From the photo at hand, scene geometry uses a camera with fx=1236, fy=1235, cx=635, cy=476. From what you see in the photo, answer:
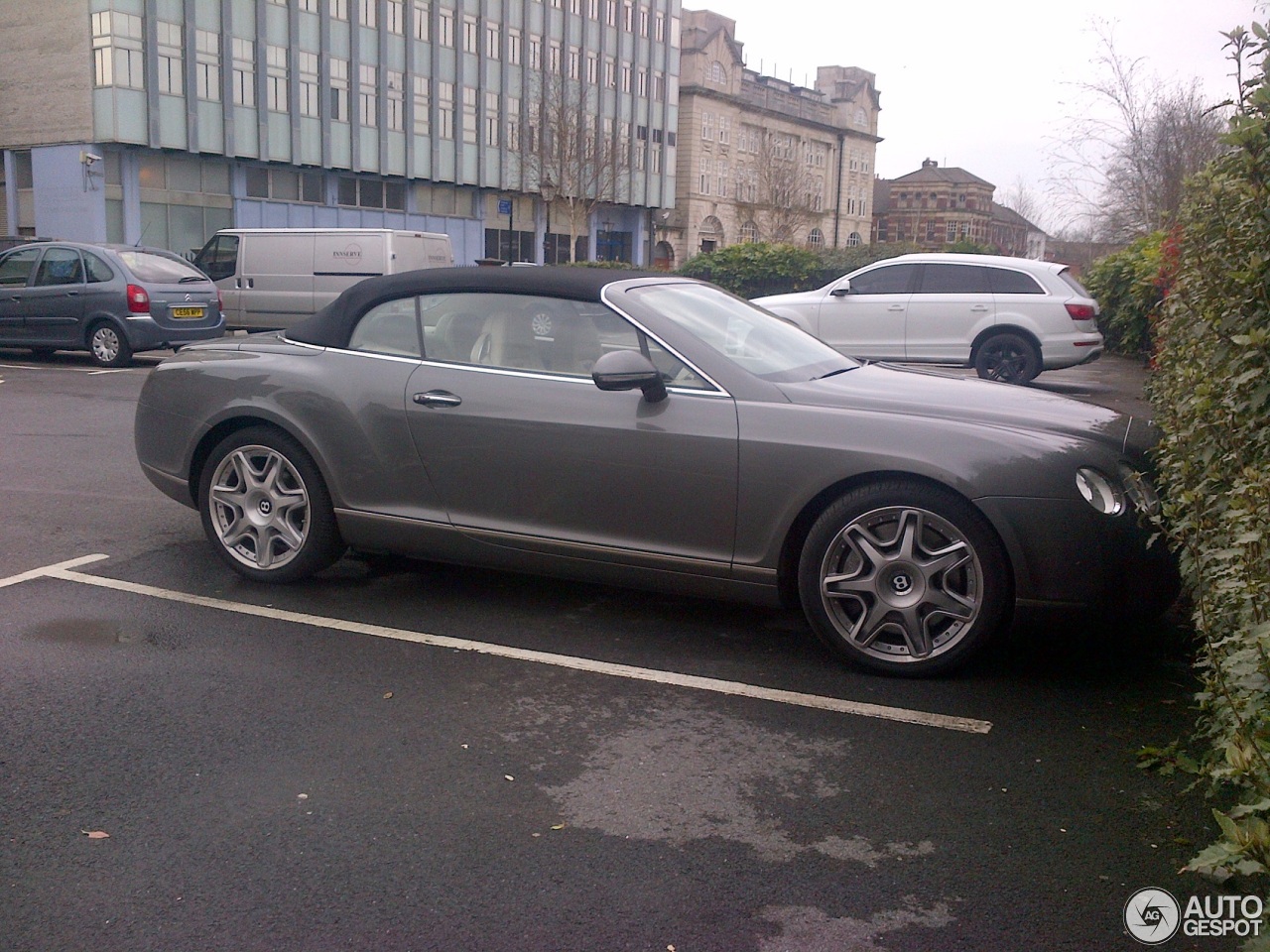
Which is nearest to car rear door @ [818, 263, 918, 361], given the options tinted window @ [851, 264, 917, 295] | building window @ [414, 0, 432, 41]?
tinted window @ [851, 264, 917, 295]

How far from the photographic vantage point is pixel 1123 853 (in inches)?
130

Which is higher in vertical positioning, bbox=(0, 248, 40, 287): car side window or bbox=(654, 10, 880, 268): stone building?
bbox=(654, 10, 880, 268): stone building

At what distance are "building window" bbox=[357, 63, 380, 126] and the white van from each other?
29.2 m

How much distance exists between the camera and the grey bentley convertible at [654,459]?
4547mm

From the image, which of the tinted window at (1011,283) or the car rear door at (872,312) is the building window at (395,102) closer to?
the car rear door at (872,312)

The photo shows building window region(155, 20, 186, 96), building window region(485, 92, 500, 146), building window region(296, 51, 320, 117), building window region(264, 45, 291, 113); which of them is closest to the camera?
building window region(155, 20, 186, 96)

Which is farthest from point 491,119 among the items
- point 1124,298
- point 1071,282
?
point 1071,282

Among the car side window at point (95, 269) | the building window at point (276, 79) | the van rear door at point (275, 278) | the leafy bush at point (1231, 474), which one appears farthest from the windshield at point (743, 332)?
the building window at point (276, 79)

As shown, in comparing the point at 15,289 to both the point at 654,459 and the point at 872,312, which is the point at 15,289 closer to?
the point at 872,312

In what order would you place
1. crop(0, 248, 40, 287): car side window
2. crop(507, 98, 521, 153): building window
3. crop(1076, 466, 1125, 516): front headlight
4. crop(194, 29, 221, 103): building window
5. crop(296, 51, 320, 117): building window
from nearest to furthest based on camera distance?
1. crop(1076, 466, 1125, 516): front headlight
2. crop(0, 248, 40, 287): car side window
3. crop(194, 29, 221, 103): building window
4. crop(296, 51, 320, 117): building window
5. crop(507, 98, 521, 153): building window

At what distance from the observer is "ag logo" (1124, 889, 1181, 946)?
2902 millimetres

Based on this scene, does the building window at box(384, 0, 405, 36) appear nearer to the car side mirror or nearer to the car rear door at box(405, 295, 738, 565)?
the car rear door at box(405, 295, 738, 565)

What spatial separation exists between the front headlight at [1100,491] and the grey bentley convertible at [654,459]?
0.01 m

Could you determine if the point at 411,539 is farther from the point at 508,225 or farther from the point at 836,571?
the point at 508,225
